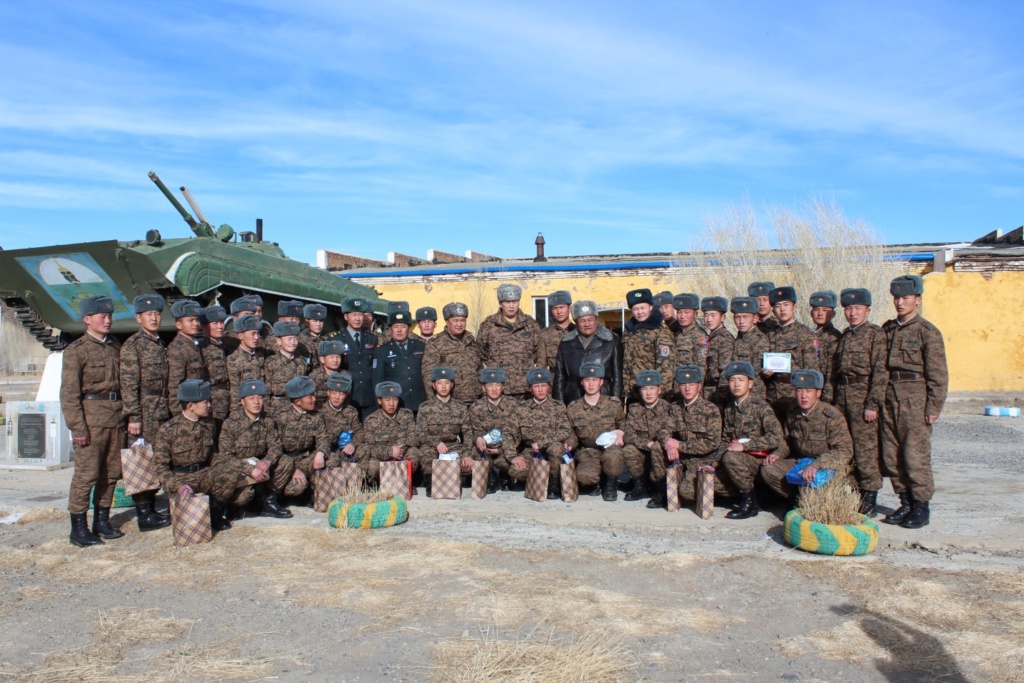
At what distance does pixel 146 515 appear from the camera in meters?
7.17

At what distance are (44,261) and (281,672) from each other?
10.8m

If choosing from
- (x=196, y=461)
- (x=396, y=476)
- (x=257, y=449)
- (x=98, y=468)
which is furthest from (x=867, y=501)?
(x=98, y=468)

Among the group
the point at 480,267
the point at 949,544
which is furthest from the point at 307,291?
the point at 949,544

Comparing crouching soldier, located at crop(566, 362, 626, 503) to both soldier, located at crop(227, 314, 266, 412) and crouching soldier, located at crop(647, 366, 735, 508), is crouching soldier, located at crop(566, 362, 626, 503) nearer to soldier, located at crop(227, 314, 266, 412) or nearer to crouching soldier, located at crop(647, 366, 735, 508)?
crouching soldier, located at crop(647, 366, 735, 508)

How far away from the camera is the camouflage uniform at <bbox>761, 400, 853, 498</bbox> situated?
6.93 metres

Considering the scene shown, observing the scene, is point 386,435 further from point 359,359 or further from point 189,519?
point 189,519

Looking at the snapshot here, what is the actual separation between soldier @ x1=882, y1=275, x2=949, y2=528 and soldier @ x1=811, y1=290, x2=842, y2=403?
63cm

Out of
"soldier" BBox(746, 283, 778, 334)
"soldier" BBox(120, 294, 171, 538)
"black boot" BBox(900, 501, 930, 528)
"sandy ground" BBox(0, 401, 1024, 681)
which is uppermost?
"soldier" BBox(746, 283, 778, 334)

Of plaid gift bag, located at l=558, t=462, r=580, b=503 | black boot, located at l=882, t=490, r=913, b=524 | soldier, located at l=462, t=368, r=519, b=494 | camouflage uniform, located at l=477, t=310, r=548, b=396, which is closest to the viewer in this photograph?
black boot, located at l=882, t=490, r=913, b=524

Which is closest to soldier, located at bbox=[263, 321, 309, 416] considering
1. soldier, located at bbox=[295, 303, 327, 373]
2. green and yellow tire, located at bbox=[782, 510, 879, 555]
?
soldier, located at bbox=[295, 303, 327, 373]

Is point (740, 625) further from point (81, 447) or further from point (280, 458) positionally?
point (81, 447)

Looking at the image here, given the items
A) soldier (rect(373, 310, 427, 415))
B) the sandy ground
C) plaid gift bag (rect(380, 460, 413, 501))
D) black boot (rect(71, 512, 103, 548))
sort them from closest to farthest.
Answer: the sandy ground < black boot (rect(71, 512, 103, 548)) < plaid gift bag (rect(380, 460, 413, 501)) < soldier (rect(373, 310, 427, 415))

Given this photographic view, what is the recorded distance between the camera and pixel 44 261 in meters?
12.7

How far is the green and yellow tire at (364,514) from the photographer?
6852 mm
